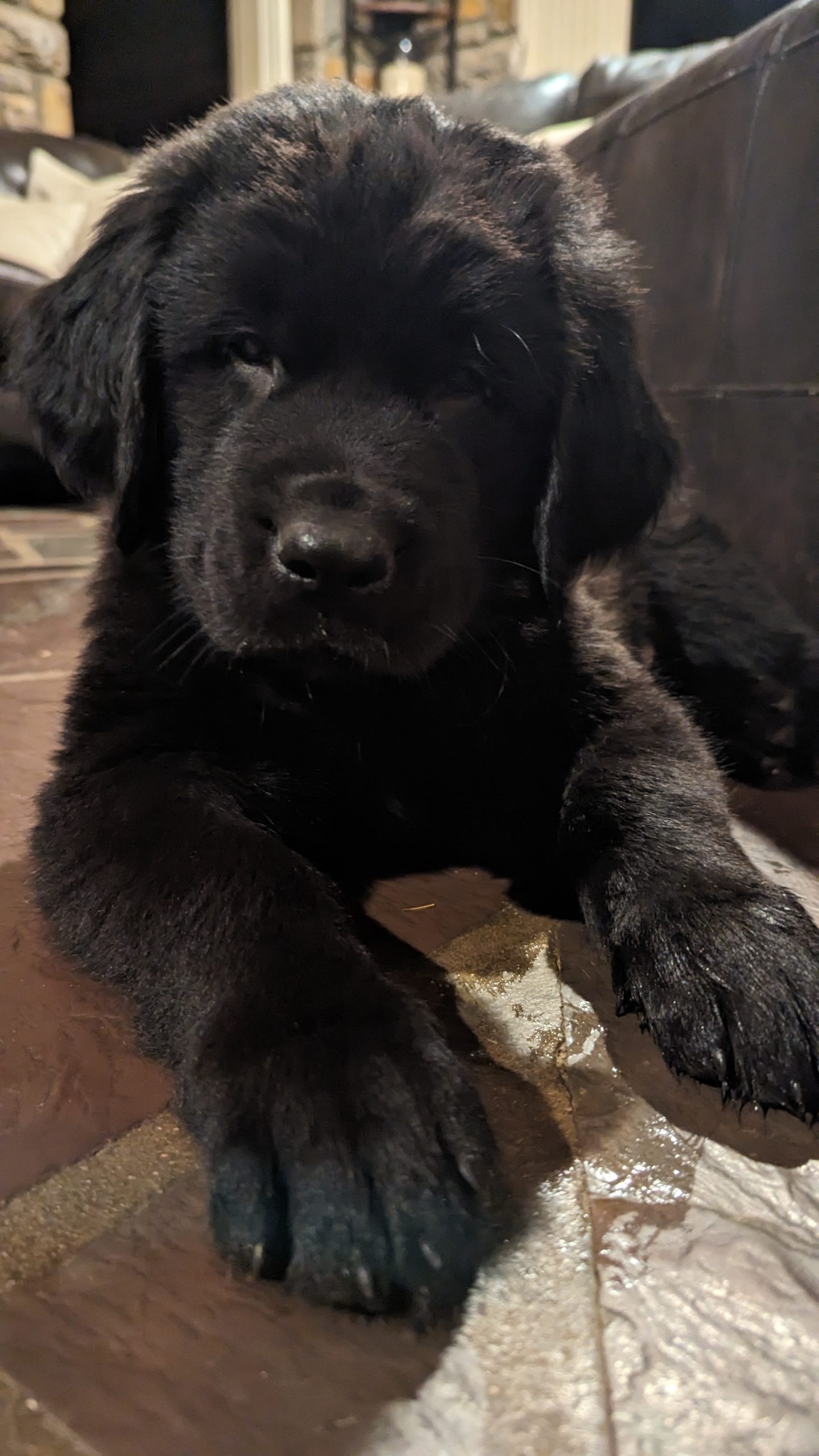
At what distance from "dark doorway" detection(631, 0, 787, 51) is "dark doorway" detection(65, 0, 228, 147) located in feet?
8.93

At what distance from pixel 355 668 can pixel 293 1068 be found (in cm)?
48

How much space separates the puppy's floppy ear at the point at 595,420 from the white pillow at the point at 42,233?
13.0 ft

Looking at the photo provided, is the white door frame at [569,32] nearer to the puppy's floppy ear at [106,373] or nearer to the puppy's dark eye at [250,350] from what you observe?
the puppy's floppy ear at [106,373]

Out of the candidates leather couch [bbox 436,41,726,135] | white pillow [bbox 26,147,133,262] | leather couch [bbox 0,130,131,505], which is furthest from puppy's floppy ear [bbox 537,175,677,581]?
white pillow [bbox 26,147,133,262]

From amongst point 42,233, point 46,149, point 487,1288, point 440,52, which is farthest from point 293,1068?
point 440,52

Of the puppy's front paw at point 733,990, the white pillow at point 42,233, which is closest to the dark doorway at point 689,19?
the white pillow at point 42,233

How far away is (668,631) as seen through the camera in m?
1.70

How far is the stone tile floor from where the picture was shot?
55cm

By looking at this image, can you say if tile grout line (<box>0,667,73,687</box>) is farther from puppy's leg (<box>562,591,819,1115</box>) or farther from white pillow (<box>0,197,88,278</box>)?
white pillow (<box>0,197,88,278</box>)

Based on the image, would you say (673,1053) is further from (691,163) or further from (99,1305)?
(691,163)

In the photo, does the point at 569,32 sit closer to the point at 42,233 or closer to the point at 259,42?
the point at 259,42

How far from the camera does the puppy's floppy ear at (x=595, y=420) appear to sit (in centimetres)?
119

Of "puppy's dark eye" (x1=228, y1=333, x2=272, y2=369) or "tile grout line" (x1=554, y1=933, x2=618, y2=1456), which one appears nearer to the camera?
"tile grout line" (x1=554, y1=933, x2=618, y2=1456)

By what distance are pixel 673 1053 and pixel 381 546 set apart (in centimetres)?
50
